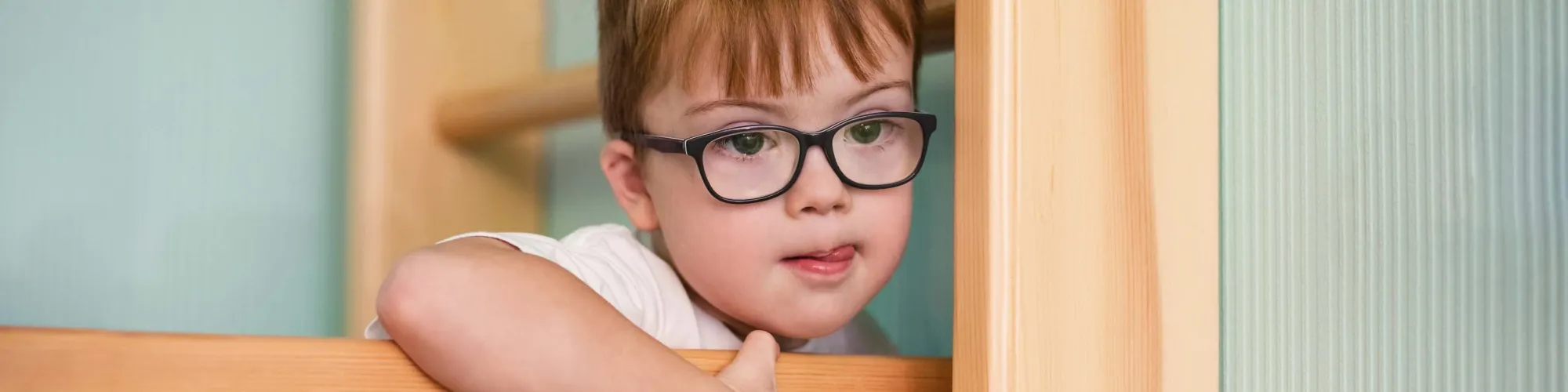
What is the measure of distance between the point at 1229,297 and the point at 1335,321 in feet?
0.12

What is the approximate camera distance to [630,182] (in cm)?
69

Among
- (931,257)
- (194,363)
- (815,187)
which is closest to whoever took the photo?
(194,363)

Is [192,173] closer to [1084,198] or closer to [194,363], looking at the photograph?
[194,363]

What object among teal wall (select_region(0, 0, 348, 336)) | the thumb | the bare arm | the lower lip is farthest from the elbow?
teal wall (select_region(0, 0, 348, 336))

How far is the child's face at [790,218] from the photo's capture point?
1.87 feet

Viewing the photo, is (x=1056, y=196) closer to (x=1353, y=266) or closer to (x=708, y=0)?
(x=1353, y=266)

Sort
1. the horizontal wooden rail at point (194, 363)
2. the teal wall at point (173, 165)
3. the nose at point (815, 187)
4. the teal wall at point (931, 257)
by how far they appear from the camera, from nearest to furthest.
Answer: the horizontal wooden rail at point (194, 363) → the nose at point (815, 187) → the teal wall at point (173, 165) → the teal wall at point (931, 257)

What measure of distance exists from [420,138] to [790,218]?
1.60 feet

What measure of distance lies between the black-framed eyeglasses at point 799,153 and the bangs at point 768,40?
0.03m

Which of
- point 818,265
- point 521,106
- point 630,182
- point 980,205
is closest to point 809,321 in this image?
point 818,265

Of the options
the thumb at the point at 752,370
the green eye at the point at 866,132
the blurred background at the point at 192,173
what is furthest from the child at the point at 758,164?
the blurred background at the point at 192,173

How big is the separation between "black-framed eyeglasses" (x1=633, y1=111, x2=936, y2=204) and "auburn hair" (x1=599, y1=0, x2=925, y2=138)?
0.03 meters

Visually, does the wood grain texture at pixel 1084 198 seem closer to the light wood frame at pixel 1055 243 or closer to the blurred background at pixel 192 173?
the light wood frame at pixel 1055 243

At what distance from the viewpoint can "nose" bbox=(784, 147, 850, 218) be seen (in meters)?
0.56
